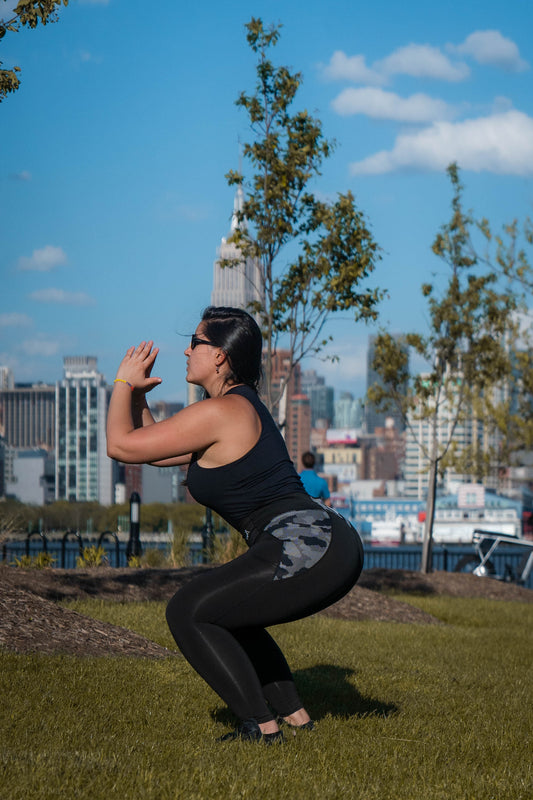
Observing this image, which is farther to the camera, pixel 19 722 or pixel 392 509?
pixel 392 509

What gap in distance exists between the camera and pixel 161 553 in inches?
548

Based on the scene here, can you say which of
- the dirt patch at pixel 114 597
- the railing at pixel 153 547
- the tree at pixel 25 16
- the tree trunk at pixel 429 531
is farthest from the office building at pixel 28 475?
the tree at pixel 25 16

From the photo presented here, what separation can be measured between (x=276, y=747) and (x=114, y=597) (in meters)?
5.93

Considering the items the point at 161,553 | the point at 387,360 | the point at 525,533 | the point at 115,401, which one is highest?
the point at 387,360

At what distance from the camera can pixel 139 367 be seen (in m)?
3.56

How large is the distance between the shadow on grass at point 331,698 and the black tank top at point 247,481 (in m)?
1.35

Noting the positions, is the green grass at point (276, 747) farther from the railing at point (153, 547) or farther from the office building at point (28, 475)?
the office building at point (28, 475)

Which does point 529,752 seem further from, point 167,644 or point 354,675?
point 167,644

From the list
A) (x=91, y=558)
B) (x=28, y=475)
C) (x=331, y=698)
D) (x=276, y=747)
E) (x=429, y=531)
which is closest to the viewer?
(x=276, y=747)

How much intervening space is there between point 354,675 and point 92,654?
1.65m

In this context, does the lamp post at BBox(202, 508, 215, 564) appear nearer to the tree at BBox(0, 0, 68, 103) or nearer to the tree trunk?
the tree trunk

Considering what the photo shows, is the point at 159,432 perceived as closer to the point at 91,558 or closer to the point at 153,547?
the point at 91,558

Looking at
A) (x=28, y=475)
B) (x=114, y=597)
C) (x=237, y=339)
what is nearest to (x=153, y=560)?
(x=114, y=597)

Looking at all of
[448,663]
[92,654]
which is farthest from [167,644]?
[448,663]
